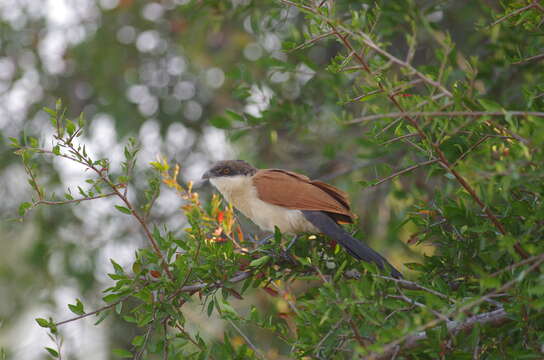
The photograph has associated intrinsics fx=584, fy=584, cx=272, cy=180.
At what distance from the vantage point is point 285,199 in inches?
136

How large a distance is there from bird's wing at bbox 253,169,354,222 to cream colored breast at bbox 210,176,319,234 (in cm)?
5

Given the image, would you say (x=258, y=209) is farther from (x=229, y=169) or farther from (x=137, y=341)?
(x=137, y=341)

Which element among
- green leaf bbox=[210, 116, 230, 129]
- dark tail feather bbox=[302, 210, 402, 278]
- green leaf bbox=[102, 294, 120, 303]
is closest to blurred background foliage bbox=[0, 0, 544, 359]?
green leaf bbox=[210, 116, 230, 129]

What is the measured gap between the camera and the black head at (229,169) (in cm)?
389

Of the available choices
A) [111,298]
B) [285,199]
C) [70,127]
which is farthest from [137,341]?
[285,199]

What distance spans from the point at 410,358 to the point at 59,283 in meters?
4.27

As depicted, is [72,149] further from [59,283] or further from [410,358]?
[59,283]

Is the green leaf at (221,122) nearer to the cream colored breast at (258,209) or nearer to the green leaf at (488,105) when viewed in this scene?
the cream colored breast at (258,209)

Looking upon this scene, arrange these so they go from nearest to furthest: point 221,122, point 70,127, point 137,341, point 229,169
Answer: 1. point 70,127
2. point 137,341
3. point 229,169
4. point 221,122

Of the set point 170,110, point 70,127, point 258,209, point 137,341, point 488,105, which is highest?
point 488,105

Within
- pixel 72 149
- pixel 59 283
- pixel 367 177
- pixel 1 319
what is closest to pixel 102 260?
pixel 59 283

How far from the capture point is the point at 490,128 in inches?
86.7

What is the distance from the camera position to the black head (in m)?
3.89

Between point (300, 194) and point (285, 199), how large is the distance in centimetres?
10
